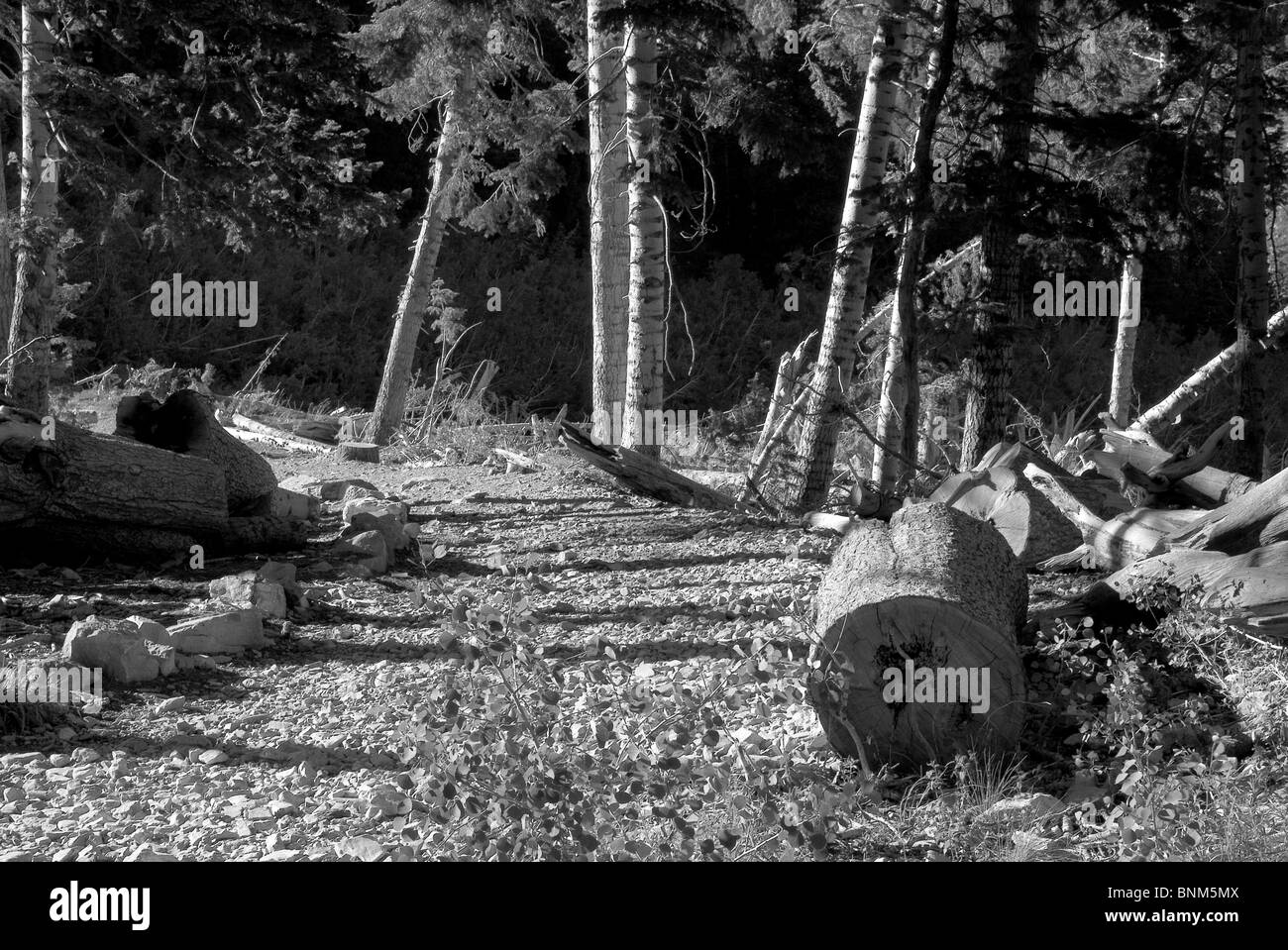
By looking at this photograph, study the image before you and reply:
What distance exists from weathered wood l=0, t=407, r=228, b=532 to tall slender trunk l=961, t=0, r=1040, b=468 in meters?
5.47

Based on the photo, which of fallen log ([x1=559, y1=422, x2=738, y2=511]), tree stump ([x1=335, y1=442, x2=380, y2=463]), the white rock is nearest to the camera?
the white rock

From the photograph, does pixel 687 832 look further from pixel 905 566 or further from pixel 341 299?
pixel 341 299

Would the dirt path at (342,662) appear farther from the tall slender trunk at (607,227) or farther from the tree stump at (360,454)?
the tree stump at (360,454)

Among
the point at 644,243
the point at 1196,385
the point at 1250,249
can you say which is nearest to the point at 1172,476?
the point at 644,243

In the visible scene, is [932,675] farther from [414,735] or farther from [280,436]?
[280,436]

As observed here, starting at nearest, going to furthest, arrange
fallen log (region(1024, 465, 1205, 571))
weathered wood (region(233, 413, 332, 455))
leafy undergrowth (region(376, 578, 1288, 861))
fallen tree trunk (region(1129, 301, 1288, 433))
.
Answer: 1. leafy undergrowth (region(376, 578, 1288, 861))
2. fallen log (region(1024, 465, 1205, 571))
3. fallen tree trunk (region(1129, 301, 1288, 433))
4. weathered wood (region(233, 413, 332, 455))

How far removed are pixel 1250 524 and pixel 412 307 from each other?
11.5m

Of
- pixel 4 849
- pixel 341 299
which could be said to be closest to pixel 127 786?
pixel 4 849

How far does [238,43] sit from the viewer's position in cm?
941

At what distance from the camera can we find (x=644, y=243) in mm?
10070

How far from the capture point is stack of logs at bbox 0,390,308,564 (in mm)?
7707

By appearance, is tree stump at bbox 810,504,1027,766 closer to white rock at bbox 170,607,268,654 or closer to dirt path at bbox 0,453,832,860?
dirt path at bbox 0,453,832,860

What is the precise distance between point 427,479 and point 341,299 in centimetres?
1443

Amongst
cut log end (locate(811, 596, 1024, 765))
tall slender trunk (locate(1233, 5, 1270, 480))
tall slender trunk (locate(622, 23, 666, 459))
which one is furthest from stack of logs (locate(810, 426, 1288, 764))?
tall slender trunk (locate(1233, 5, 1270, 480))
